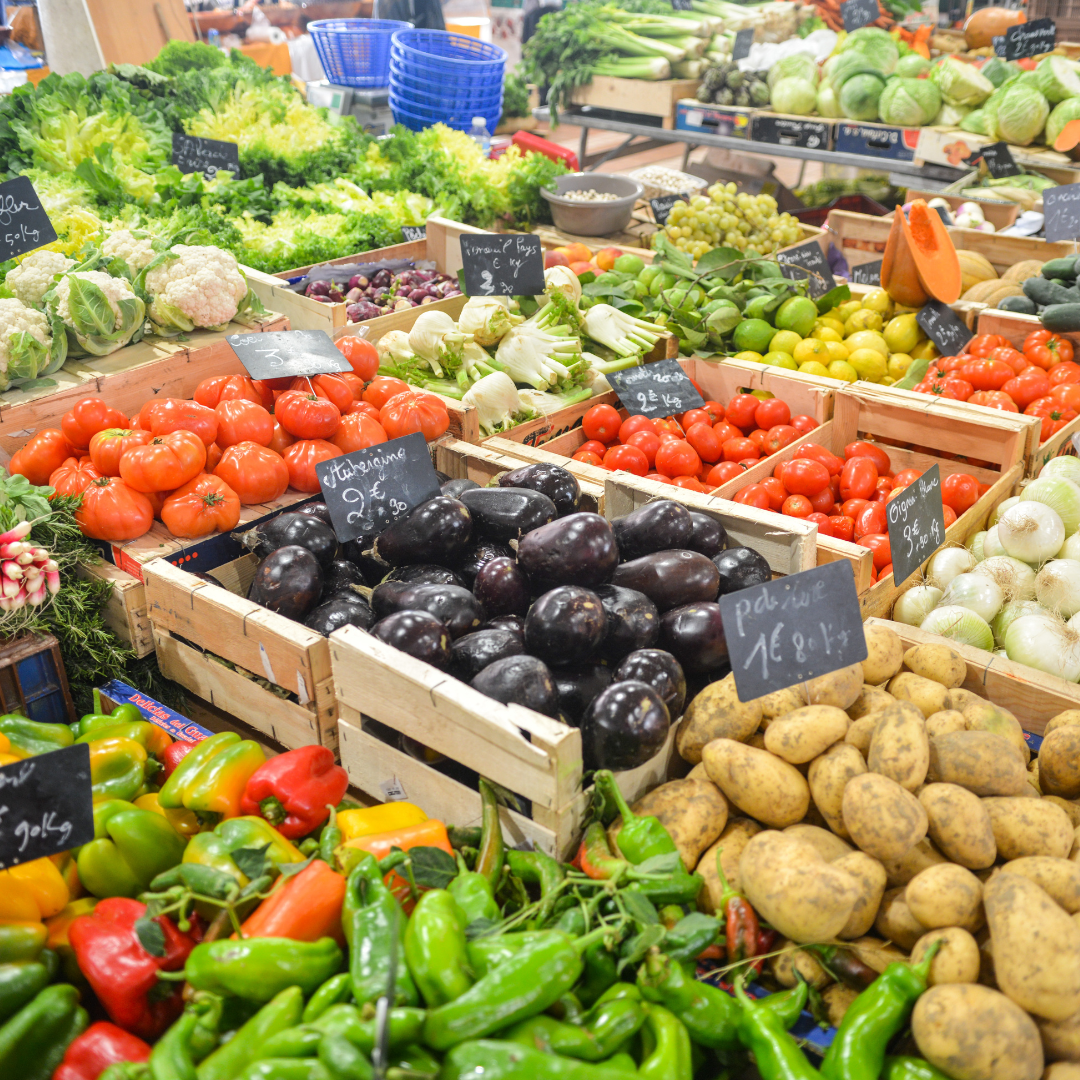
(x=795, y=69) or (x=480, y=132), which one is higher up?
(x=795, y=69)

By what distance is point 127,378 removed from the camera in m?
2.70

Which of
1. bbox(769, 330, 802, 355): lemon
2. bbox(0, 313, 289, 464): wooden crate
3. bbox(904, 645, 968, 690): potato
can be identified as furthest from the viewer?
bbox(769, 330, 802, 355): lemon

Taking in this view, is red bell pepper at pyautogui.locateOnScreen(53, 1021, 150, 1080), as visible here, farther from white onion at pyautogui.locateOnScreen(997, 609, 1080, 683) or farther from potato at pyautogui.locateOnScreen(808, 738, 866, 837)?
white onion at pyautogui.locateOnScreen(997, 609, 1080, 683)

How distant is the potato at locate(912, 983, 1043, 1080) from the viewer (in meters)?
1.26

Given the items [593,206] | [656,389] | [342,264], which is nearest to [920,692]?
[656,389]

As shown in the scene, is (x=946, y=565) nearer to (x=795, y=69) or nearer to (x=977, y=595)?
(x=977, y=595)

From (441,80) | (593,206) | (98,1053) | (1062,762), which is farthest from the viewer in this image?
(441,80)

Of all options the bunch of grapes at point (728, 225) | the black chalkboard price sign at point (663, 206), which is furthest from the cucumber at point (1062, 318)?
the black chalkboard price sign at point (663, 206)

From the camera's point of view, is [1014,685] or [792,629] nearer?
[792,629]

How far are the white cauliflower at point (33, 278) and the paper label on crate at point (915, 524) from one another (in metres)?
2.50

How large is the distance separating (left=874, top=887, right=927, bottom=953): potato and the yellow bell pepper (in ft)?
2.62

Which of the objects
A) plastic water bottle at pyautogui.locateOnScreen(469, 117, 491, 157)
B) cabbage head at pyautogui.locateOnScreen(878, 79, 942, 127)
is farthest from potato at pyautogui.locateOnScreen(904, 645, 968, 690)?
A: cabbage head at pyautogui.locateOnScreen(878, 79, 942, 127)

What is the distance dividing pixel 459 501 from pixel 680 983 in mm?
1148

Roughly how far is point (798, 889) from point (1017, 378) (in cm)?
265
